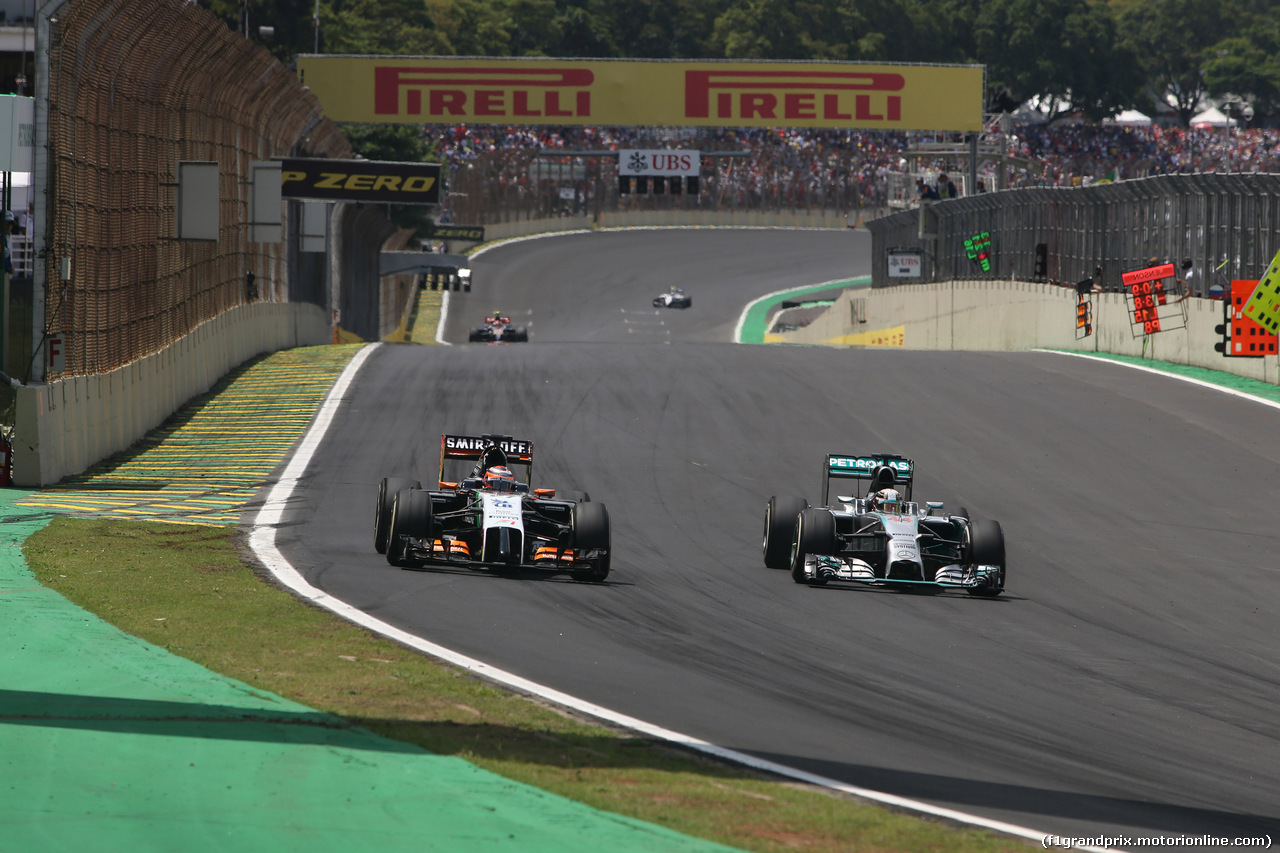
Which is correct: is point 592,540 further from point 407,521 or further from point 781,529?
point 781,529

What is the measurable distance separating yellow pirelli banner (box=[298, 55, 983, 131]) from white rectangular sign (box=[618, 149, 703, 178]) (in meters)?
10.9

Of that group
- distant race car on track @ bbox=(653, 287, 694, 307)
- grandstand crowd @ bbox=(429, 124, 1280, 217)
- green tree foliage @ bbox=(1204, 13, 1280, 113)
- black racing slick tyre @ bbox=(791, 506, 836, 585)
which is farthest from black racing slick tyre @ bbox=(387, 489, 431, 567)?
green tree foliage @ bbox=(1204, 13, 1280, 113)

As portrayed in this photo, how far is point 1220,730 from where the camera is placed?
851cm

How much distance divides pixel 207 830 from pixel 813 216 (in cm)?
8586

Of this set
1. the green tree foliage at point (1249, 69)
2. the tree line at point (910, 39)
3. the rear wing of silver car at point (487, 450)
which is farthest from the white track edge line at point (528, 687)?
the green tree foliage at point (1249, 69)

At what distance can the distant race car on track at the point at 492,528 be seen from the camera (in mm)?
12492

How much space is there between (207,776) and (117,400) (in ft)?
49.0

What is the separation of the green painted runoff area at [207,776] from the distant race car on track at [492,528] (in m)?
3.45

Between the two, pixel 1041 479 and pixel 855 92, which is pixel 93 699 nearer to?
pixel 1041 479

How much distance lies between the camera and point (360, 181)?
34.1 meters

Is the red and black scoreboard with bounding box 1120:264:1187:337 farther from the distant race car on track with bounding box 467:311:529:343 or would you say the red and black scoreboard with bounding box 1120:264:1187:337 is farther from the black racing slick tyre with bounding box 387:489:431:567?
the distant race car on track with bounding box 467:311:529:343

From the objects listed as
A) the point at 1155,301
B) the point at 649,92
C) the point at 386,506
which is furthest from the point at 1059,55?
the point at 386,506

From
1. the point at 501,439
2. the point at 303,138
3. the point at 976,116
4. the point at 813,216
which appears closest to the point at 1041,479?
the point at 501,439

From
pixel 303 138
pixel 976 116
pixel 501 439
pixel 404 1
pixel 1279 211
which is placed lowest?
pixel 501 439
